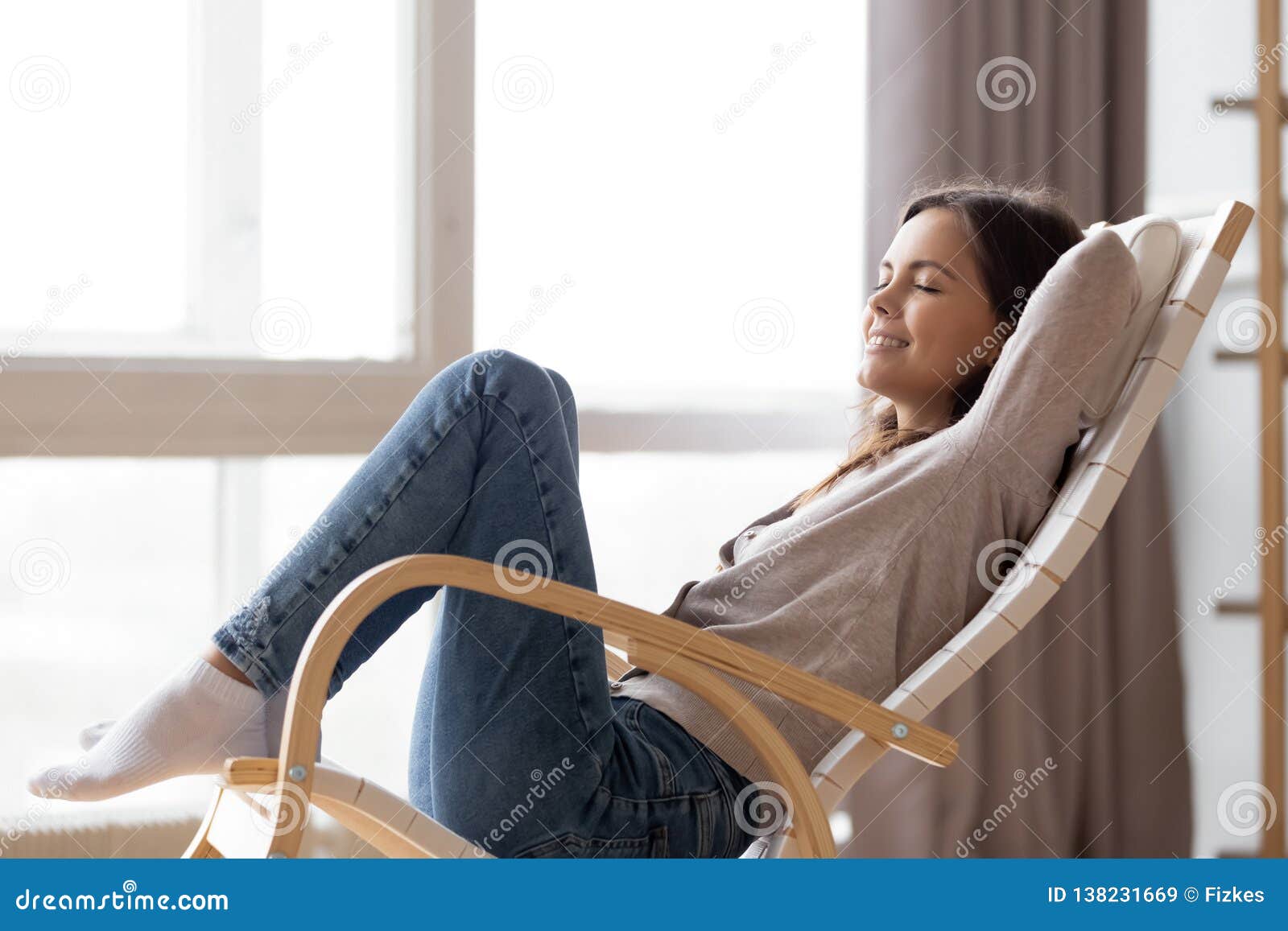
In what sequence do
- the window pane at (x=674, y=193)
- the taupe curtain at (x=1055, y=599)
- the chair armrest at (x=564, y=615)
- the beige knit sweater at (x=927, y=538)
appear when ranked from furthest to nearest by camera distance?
the taupe curtain at (x=1055, y=599)
the window pane at (x=674, y=193)
the beige knit sweater at (x=927, y=538)
the chair armrest at (x=564, y=615)

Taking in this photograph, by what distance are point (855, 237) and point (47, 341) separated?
1344 millimetres

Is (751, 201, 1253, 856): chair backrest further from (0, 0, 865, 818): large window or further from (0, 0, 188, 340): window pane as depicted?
(0, 0, 188, 340): window pane

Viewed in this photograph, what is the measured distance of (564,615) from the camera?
113 cm

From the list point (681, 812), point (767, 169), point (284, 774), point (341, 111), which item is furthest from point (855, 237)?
point (284, 774)

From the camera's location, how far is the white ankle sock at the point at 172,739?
1.15 meters

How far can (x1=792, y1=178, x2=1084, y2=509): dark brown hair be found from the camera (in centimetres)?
155

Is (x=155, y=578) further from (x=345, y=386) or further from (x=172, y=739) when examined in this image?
(x=172, y=739)

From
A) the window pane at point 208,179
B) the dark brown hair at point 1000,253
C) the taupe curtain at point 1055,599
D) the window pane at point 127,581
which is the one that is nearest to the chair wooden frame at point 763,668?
the dark brown hair at point 1000,253

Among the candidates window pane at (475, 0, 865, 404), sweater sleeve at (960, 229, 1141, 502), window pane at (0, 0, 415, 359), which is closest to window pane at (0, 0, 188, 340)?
window pane at (0, 0, 415, 359)

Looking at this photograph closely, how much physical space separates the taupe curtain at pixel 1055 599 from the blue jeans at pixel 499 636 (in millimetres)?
1169

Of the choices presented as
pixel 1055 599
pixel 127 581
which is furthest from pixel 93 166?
pixel 1055 599

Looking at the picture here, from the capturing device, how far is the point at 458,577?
42.4 inches

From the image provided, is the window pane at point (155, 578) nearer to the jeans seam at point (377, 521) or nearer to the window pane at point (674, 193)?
the window pane at point (674, 193)

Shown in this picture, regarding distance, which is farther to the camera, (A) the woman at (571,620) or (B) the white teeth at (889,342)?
(B) the white teeth at (889,342)
